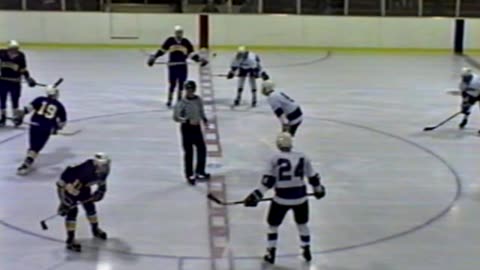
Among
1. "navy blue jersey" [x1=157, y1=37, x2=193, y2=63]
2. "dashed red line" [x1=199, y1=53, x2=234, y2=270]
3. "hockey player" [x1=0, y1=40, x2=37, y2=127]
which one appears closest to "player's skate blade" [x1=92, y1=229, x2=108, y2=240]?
"dashed red line" [x1=199, y1=53, x2=234, y2=270]

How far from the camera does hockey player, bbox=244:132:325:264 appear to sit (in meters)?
8.30

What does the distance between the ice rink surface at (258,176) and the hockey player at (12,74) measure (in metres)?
0.68

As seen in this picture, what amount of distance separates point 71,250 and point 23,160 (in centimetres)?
361

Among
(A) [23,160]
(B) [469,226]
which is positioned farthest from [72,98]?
(B) [469,226]

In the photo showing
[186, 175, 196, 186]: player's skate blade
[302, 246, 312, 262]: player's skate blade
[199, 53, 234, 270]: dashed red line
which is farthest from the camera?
[186, 175, 196, 186]: player's skate blade

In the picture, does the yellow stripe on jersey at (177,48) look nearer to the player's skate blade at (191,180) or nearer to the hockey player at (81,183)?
the player's skate blade at (191,180)

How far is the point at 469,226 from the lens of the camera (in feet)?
32.7

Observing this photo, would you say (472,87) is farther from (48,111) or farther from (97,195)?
(97,195)

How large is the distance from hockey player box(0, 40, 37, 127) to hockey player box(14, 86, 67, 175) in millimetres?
2076

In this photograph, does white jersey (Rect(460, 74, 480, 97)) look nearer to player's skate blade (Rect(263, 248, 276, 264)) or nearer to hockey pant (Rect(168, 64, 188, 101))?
hockey pant (Rect(168, 64, 188, 101))

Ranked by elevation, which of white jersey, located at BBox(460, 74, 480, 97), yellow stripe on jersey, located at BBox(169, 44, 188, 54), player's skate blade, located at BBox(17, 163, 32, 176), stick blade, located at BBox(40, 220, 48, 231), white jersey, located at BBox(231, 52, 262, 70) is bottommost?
stick blade, located at BBox(40, 220, 48, 231)

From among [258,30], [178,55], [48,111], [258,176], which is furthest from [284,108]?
[258,30]

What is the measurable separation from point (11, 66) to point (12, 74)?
0.44ft

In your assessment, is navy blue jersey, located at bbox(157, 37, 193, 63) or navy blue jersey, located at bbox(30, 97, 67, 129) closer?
navy blue jersey, located at bbox(30, 97, 67, 129)
